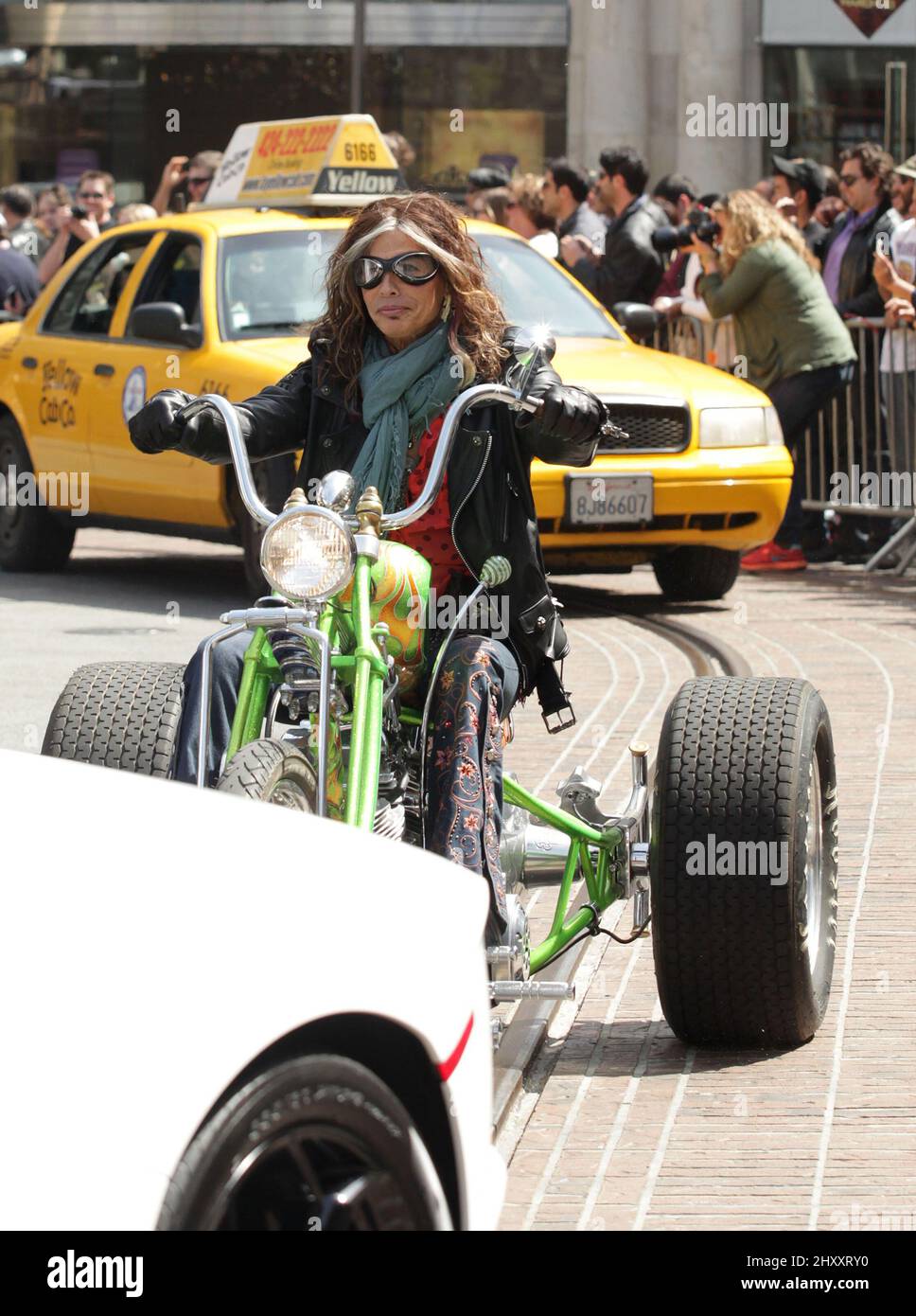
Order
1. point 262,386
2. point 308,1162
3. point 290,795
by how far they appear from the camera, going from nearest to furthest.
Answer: point 308,1162 < point 290,795 < point 262,386

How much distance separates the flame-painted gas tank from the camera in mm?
4297

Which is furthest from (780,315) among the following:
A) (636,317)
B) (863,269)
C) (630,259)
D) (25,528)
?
(25,528)

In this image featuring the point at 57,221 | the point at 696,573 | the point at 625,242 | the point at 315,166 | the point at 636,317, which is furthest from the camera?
the point at 57,221

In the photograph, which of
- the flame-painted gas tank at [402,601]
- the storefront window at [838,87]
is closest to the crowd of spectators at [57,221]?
the flame-painted gas tank at [402,601]

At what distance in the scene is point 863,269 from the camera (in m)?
13.3

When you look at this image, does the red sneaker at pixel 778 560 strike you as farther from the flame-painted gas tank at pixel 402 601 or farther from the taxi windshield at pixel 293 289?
the flame-painted gas tank at pixel 402 601

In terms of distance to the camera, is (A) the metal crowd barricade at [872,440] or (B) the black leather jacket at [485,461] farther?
(A) the metal crowd barricade at [872,440]

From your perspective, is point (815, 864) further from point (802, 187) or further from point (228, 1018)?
point (802, 187)

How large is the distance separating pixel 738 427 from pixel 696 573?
762 mm

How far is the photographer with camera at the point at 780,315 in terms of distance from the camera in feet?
42.3

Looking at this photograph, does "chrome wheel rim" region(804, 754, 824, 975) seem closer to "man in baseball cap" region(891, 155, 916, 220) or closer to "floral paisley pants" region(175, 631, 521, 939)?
"floral paisley pants" region(175, 631, 521, 939)

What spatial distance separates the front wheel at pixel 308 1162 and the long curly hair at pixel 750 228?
1063 cm
